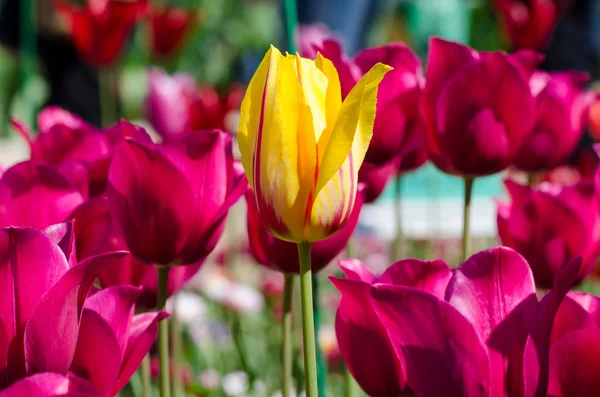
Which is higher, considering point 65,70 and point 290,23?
point 290,23

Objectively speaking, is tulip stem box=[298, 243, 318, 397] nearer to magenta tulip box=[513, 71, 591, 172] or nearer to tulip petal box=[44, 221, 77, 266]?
tulip petal box=[44, 221, 77, 266]

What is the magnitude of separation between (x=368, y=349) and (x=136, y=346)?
108 millimetres

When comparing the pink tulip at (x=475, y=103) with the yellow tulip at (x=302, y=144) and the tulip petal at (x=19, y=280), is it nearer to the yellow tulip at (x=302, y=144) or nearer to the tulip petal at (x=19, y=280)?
the yellow tulip at (x=302, y=144)

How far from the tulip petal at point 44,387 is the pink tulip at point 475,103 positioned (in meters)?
0.35

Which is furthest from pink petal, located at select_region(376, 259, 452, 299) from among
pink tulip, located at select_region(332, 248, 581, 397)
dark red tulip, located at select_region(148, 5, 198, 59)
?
dark red tulip, located at select_region(148, 5, 198, 59)

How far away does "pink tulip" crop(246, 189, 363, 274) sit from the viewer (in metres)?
0.58

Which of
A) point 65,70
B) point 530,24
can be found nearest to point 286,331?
point 530,24

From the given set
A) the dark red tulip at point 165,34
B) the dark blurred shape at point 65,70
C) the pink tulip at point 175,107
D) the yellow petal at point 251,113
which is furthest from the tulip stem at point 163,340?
the dark blurred shape at point 65,70

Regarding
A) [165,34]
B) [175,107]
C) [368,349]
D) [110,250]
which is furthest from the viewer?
[165,34]

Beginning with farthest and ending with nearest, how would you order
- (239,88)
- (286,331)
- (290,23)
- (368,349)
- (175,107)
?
(239,88), (175,107), (290,23), (286,331), (368,349)

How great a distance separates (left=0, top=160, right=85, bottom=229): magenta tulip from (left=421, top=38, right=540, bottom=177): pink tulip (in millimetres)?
241

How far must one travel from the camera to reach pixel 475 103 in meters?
0.65

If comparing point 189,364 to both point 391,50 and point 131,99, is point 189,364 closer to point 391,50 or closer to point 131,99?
point 391,50

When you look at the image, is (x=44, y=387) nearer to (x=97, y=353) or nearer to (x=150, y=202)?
(x=97, y=353)
